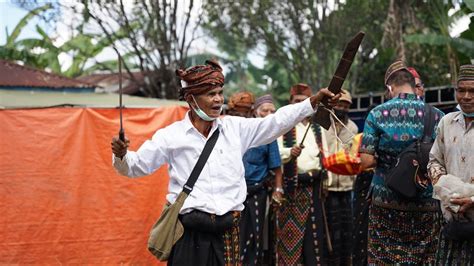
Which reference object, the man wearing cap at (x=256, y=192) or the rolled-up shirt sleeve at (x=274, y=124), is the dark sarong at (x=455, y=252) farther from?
the man wearing cap at (x=256, y=192)

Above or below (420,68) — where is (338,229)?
below

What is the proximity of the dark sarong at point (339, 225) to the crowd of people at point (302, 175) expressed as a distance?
0.67 feet

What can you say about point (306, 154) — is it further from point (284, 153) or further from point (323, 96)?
point (323, 96)

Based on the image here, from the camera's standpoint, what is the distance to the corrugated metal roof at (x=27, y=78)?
1292 cm

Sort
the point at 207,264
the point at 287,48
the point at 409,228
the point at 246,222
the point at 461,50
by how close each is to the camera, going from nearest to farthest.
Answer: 1. the point at 207,264
2. the point at 409,228
3. the point at 246,222
4. the point at 461,50
5. the point at 287,48

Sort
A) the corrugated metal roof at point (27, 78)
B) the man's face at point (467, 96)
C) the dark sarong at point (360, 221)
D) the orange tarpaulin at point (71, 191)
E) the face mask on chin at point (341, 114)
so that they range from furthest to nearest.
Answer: the corrugated metal roof at point (27, 78)
the face mask on chin at point (341, 114)
the orange tarpaulin at point (71, 191)
the dark sarong at point (360, 221)
the man's face at point (467, 96)

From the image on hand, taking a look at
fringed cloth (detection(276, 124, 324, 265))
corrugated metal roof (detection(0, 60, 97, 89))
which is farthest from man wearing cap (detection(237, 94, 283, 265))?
corrugated metal roof (detection(0, 60, 97, 89))

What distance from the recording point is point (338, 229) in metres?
8.45

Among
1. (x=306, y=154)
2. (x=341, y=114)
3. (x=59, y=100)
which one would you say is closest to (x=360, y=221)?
(x=306, y=154)

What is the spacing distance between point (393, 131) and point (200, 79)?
1.70 m

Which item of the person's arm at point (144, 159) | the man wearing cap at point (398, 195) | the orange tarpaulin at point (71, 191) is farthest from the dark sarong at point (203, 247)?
the orange tarpaulin at point (71, 191)

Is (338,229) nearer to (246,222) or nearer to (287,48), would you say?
(246,222)

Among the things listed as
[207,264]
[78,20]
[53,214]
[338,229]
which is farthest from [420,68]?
[207,264]

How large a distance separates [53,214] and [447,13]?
1468 cm
